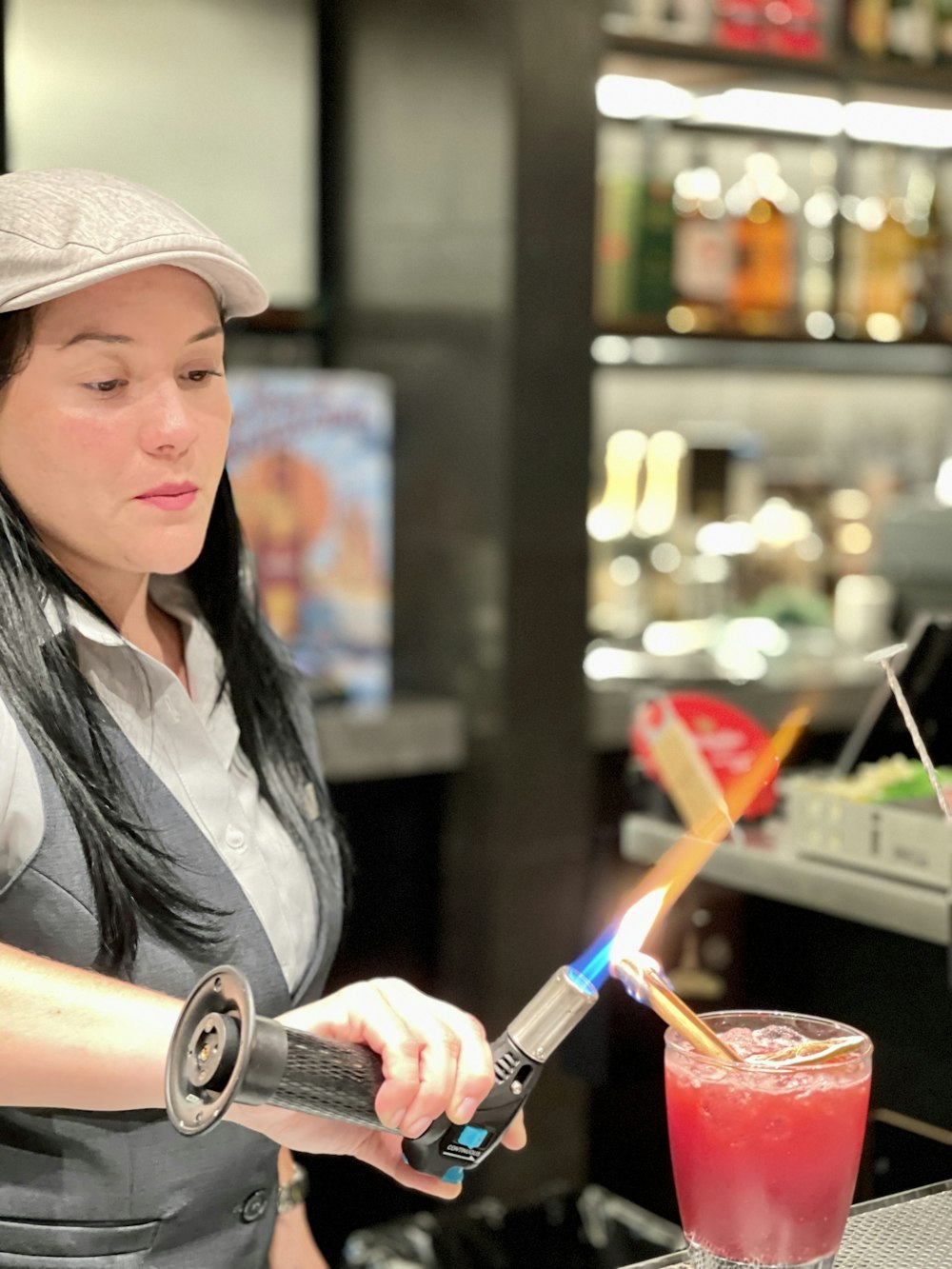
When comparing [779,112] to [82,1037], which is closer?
[82,1037]

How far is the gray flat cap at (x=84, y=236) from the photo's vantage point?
1.20m

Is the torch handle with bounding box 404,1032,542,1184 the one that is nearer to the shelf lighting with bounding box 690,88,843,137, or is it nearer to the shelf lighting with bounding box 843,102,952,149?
the shelf lighting with bounding box 690,88,843,137

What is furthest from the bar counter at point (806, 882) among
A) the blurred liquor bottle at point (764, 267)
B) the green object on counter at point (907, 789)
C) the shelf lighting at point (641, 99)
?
the shelf lighting at point (641, 99)

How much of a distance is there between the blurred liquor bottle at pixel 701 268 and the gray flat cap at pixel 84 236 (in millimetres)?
2730

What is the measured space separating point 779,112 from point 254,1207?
3.56 meters

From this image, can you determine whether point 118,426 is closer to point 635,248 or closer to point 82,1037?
point 82,1037

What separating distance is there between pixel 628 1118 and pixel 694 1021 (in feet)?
5.31

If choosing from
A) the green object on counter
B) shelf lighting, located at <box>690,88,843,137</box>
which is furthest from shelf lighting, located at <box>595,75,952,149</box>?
the green object on counter

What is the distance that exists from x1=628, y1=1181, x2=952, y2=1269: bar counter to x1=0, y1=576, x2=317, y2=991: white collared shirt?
1.40 ft

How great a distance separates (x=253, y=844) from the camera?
1.37 m

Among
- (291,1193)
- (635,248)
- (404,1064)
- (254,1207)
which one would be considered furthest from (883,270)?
(404,1064)

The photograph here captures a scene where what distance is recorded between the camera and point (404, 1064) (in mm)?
903

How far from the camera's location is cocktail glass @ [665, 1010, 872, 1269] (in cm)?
97

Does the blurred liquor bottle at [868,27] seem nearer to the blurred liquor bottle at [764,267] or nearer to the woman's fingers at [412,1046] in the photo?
the blurred liquor bottle at [764,267]
